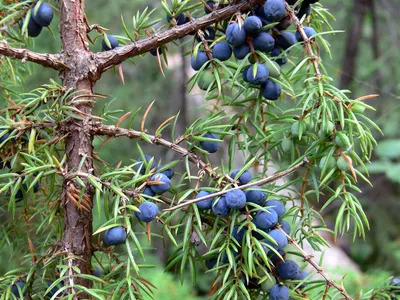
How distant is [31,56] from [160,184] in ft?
0.79

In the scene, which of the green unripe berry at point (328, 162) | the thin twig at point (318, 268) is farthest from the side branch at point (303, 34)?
the thin twig at point (318, 268)

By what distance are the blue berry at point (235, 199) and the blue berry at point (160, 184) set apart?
0.08 meters

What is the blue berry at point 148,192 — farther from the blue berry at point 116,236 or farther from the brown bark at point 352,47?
the brown bark at point 352,47

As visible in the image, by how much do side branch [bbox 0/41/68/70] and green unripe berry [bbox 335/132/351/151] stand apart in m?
0.37

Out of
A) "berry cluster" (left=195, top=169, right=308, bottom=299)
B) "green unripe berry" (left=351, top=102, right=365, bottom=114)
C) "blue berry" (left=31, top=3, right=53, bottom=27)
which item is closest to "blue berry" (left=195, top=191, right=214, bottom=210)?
"berry cluster" (left=195, top=169, right=308, bottom=299)

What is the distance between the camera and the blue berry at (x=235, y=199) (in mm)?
576

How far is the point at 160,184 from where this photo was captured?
1.98ft

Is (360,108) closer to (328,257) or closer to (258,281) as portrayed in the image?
(258,281)

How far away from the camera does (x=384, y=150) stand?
296 centimetres

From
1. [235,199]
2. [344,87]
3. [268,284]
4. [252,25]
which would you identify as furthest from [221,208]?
[344,87]

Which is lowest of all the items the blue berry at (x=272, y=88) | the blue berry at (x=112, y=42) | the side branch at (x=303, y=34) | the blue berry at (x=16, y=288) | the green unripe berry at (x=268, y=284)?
the green unripe berry at (x=268, y=284)

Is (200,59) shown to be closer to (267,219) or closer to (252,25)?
(252,25)

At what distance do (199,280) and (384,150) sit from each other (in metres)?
1.43

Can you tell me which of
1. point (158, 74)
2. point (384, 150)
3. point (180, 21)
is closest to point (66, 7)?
point (180, 21)
